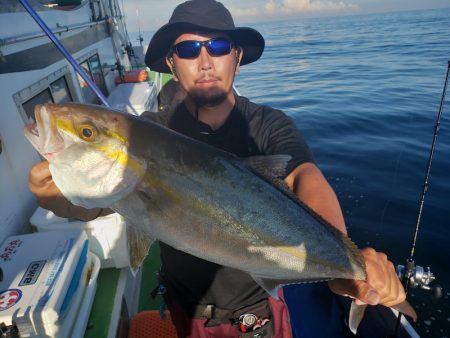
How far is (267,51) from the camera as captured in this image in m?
37.2

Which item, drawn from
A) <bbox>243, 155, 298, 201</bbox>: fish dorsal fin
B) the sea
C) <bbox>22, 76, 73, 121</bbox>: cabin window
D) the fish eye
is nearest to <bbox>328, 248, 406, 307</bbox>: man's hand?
<bbox>243, 155, 298, 201</bbox>: fish dorsal fin

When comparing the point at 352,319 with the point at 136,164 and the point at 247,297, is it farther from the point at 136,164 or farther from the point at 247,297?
the point at 136,164

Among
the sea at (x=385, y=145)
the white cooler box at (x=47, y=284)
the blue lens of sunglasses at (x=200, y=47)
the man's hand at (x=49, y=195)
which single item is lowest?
the sea at (x=385, y=145)

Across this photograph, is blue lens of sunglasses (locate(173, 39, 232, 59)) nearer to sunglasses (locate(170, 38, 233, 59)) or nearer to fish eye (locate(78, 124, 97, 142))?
sunglasses (locate(170, 38, 233, 59))

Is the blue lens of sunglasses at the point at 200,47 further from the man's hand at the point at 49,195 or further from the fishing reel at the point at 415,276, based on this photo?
the fishing reel at the point at 415,276

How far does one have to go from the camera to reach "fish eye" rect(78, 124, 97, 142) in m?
1.91

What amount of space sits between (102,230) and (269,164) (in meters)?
2.56

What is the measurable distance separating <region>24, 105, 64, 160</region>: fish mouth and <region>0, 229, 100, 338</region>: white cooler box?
4.28 ft

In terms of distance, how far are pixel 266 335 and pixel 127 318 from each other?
5.98 feet

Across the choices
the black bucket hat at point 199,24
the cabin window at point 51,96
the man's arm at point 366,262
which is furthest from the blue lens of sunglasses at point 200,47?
the cabin window at point 51,96

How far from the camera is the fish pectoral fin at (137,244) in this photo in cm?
202

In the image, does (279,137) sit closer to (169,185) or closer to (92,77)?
(169,185)

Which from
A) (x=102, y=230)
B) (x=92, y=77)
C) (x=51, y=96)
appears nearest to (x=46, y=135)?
(x=102, y=230)

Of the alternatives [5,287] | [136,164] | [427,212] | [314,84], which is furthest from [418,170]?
[314,84]
